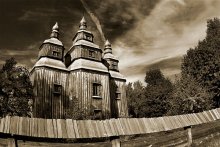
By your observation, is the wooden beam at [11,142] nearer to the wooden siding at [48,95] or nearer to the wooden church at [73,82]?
the wooden church at [73,82]

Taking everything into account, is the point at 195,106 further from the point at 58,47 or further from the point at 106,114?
the point at 58,47

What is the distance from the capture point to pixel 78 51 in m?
33.8

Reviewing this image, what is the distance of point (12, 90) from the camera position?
21.6 m

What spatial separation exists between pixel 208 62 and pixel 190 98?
8.54 meters

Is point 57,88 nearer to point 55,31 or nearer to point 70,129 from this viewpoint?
point 55,31

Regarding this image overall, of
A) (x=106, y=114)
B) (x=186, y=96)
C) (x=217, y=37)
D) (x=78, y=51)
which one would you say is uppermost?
(x=217, y=37)

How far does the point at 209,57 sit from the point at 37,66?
27093 millimetres

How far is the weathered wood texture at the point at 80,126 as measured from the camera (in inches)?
239

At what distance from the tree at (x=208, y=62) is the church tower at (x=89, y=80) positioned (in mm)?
15028

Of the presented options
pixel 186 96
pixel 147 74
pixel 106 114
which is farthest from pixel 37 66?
pixel 147 74

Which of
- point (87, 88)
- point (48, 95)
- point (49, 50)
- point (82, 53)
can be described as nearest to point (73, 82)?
point (87, 88)

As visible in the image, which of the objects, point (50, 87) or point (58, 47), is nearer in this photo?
point (50, 87)

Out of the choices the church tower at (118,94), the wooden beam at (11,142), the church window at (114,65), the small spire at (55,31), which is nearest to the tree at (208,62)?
the church tower at (118,94)

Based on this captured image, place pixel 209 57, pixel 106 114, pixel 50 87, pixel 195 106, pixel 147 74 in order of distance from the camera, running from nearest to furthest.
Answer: pixel 50 87
pixel 106 114
pixel 195 106
pixel 209 57
pixel 147 74
